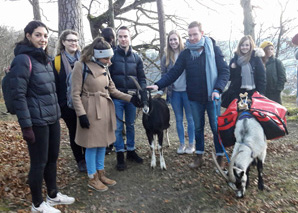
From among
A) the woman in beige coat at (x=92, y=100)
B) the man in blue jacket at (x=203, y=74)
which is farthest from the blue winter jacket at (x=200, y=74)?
the woman in beige coat at (x=92, y=100)

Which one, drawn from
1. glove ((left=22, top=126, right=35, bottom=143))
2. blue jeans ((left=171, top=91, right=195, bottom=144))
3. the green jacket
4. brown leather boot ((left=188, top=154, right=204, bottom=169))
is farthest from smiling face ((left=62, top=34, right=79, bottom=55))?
the green jacket

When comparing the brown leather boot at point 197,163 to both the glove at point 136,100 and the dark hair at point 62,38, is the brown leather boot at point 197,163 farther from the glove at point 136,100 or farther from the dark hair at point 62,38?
the dark hair at point 62,38

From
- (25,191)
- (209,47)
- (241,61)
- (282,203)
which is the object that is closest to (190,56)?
(209,47)

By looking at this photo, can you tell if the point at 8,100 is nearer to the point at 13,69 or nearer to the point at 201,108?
the point at 13,69

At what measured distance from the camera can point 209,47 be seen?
4.11 m

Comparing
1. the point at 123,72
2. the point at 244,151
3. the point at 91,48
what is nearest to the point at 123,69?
the point at 123,72

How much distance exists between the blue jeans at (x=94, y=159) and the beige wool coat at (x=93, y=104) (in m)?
0.17

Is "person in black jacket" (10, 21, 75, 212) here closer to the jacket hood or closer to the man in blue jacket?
the jacket hood

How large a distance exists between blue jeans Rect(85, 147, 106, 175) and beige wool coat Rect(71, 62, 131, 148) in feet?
0.57

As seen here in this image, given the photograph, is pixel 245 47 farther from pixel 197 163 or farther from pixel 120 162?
pixel 120 162

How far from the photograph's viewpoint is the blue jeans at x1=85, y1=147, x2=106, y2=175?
3.63 metres

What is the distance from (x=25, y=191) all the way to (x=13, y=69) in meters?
2.04

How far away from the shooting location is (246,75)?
193 inches

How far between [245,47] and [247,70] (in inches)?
19.2
